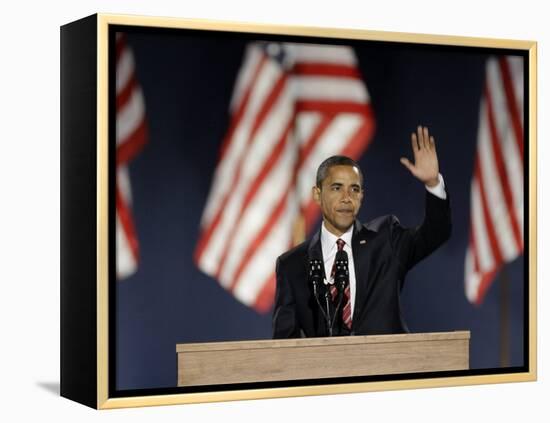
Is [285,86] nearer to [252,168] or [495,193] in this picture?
[252,168]

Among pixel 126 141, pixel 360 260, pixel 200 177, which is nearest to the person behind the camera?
pixel 126 141

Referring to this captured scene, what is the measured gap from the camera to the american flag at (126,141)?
7355 mm

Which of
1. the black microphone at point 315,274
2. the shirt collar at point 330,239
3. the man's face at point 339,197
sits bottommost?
the black microphone at point 315,274

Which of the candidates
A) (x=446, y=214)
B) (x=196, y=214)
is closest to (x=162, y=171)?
(x=196, y=214)

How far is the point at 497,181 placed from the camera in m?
8.48

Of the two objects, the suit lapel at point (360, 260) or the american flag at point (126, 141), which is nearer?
the american flag at point (126, 141)

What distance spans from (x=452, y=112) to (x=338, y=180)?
2.79 feet

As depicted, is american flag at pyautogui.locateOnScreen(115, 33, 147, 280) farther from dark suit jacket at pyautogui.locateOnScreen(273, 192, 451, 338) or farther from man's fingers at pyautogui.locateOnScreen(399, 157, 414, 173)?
man's fingers at pyautogui.locateOnScreen(399, 157, 414, 173)

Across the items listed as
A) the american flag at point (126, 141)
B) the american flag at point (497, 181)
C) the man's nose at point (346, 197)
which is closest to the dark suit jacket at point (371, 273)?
the man's nose at point (346, 197)

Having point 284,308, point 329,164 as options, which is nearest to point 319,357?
point 284,308

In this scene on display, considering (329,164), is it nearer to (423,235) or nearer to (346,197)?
(346,197)

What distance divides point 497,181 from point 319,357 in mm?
1557

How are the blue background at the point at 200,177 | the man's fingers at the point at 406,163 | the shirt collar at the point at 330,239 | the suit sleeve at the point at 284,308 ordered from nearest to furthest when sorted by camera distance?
the blue background at the point at 200,177, the suit sleeve at the point at 284,308, the shirt collar at the point at 330,239, the man's fingers at the point at 406,163

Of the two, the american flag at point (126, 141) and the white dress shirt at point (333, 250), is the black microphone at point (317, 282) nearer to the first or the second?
the white dress shirt at point (333, 250)
